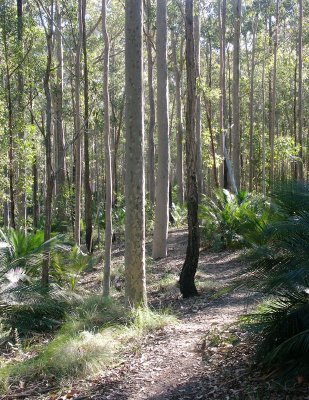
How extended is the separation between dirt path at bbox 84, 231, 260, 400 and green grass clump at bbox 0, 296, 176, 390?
0.23 meters

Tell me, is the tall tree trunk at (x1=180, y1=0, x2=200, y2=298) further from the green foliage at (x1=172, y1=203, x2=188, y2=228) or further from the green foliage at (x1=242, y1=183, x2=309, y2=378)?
the green foliage at (x1=172, y1=203, x2=188, y2=228)

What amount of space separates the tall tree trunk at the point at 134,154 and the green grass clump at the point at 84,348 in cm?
54

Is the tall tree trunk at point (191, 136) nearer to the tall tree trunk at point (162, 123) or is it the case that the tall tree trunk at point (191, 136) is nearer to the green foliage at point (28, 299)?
the green foliage at point (28, 299)

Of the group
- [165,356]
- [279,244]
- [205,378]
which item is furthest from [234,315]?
[279,244]

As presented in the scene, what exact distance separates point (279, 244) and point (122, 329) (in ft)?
10.2

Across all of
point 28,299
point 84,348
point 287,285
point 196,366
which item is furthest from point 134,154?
point 287,285

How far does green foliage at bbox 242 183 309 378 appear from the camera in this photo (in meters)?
4.03

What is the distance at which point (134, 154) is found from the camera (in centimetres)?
740

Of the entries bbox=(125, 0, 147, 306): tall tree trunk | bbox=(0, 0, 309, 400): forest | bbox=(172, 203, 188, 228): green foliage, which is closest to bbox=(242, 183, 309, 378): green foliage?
bbox=(0, 0, 309, 400): forest

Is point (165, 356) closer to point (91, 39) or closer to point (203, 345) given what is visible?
point (203, 345)

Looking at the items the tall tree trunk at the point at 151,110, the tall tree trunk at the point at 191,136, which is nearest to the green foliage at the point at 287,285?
the tall tree trunk at the point at 191,136

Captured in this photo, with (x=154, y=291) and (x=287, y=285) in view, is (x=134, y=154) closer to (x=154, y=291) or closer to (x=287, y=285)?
(x=287, y=285)

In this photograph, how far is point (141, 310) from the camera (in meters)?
7.26

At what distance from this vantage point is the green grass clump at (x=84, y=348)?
554cm
